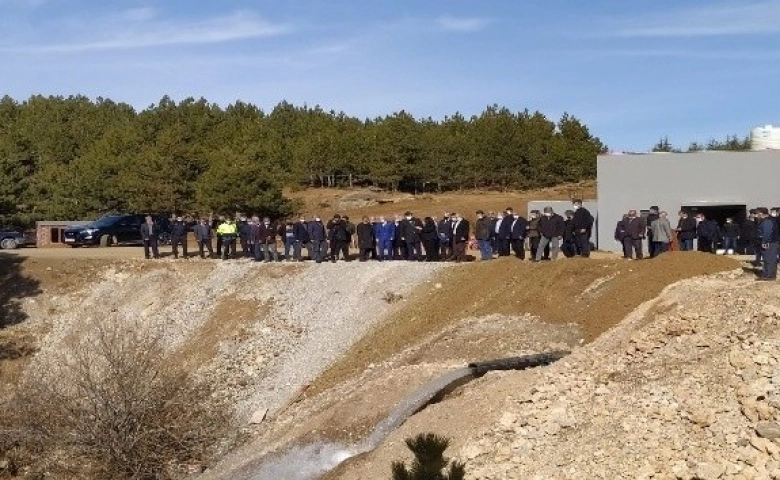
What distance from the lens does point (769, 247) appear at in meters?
20.3

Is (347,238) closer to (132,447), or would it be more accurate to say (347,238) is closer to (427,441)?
(132,447)

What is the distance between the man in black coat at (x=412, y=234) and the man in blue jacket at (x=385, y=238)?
0.55m

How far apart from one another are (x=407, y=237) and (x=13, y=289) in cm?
1335

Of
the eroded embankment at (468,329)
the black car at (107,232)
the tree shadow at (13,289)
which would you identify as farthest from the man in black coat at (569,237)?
the black car at (107,232)

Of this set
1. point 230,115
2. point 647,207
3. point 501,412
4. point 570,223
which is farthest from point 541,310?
point 230,115

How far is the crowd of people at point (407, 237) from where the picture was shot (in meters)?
25.8

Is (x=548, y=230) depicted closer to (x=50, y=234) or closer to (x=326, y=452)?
(x=326, y=452)

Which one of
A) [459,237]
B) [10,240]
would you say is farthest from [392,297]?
[10,240]

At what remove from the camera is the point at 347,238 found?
98.8ft

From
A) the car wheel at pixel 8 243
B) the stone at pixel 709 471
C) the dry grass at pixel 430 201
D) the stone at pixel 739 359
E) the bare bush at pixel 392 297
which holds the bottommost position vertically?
the stone at pixel 709 471

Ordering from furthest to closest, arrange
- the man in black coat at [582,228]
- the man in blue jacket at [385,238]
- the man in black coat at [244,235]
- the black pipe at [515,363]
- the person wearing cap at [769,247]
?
1. the man in black coat at [244,235]
2. the man in blue jacket at [385,238]
3. the man in black coat at [582,228]
4. the person wearing cap at [769,247]
5. the black pipe at [515,363]

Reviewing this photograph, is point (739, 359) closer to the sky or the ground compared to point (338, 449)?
closer to the sky

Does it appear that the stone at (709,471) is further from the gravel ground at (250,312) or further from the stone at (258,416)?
the gravel ground at (250,312)

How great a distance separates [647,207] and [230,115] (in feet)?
225
